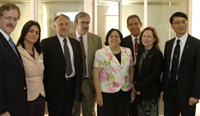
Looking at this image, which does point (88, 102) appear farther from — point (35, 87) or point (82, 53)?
point (35, 87)

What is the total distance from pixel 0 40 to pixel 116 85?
166cm

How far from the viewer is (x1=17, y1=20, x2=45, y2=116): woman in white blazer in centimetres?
225

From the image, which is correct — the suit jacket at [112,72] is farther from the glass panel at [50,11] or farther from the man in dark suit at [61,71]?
the glass panel at [50,11]

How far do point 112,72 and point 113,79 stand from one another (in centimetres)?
11

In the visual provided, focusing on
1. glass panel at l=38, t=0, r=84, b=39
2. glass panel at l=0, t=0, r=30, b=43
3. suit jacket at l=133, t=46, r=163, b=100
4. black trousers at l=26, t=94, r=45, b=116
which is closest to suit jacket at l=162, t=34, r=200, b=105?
suit jacket at l=133, t=46, r=163, b=100

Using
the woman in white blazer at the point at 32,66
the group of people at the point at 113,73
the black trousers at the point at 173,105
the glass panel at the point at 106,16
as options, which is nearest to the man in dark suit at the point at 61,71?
the group of people at the point at 113,73

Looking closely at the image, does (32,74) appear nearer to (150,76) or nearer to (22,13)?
(150,76)

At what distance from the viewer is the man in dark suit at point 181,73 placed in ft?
7.93

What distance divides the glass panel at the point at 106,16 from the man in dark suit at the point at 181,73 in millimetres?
2283

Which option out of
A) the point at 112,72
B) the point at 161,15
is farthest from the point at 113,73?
the point at 161,15

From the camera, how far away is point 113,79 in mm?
2748

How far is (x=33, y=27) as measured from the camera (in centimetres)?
241

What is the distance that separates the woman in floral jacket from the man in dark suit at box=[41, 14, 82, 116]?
0.34 m

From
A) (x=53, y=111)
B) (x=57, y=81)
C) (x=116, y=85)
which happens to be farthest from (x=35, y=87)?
(x=116, y=85)
